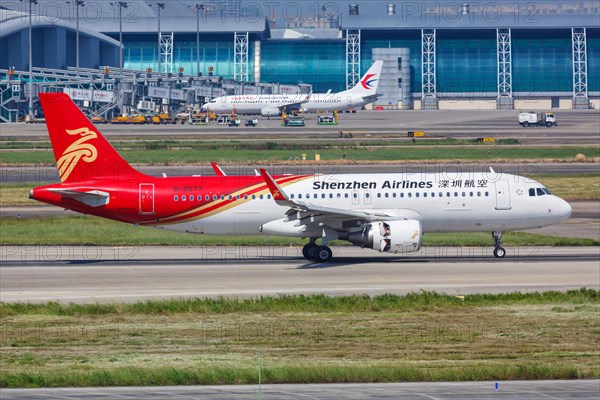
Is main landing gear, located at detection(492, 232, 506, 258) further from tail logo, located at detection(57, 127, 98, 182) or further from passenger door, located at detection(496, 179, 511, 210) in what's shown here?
tail logo, located at detection(57, 127, 98, 182)

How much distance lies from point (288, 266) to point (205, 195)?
482cm

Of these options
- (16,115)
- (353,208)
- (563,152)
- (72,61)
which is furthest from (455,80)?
(353,208)

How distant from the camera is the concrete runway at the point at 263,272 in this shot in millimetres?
37625

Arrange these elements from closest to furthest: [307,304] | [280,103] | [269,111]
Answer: [307,304] < [280,103] < [269,111]

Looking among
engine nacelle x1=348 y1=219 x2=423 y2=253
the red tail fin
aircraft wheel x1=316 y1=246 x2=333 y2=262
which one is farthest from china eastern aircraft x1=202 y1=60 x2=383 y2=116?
engine nacelle x1=348 y1=219 x2=423 y2=253

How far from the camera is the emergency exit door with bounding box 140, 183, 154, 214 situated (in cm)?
4503

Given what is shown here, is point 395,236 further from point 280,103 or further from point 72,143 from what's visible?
point 280,103

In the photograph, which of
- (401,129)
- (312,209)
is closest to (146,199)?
(312,209)

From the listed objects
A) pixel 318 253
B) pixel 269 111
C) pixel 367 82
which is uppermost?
pixel 367 82


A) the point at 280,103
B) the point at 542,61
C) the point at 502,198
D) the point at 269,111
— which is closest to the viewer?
the point at 502,198

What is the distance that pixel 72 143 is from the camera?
4500cm

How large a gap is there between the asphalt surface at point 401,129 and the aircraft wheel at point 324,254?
64.4 m

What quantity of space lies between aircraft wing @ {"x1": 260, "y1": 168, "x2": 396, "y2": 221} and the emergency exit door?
517 cm

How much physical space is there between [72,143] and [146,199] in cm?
389
